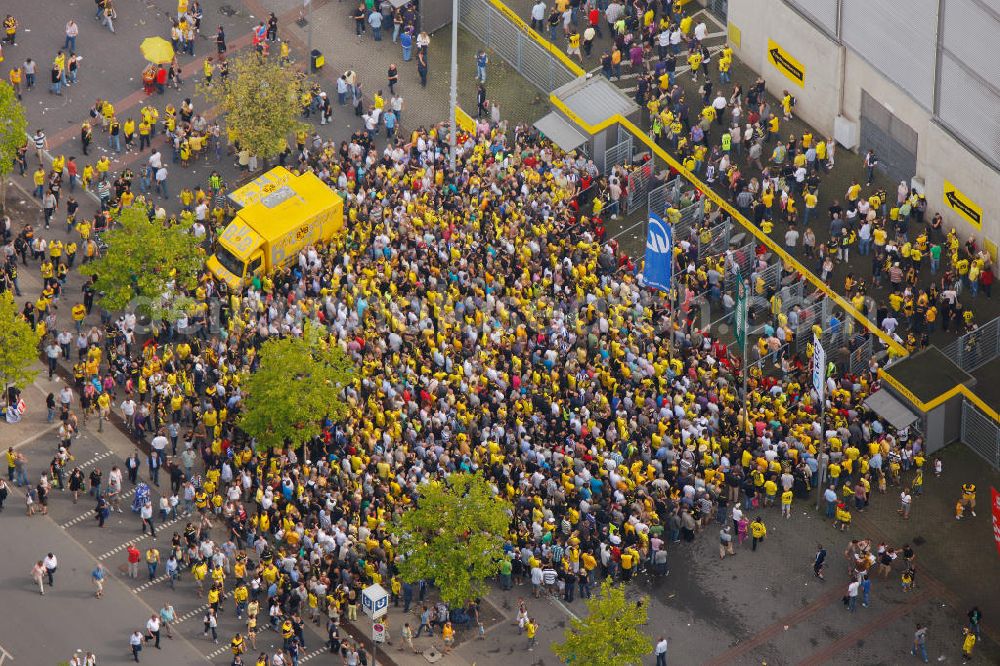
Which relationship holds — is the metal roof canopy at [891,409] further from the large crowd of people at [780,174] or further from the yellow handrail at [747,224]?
the large crowd of people at [780,174]

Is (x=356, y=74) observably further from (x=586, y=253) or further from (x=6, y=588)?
(x=6, y=588)

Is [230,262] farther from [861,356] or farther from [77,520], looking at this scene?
A: [861,356]

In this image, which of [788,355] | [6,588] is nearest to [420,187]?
[788,355]

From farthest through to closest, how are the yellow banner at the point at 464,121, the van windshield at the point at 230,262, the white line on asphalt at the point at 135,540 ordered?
the yellow banner at the point at 464,121, the van windshield at the point at 230,262, the white line on asphalt at the point at 135,540

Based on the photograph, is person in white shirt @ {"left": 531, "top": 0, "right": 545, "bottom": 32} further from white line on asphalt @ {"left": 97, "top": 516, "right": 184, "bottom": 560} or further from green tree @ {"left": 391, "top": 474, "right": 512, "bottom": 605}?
white line on asphalt @ {"left": 97, "top": 516, "right": 184, "bottom": 560}

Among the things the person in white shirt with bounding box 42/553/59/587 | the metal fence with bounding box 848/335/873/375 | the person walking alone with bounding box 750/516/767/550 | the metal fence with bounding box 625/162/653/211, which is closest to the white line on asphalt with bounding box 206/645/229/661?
the person in white shirt with bounding box 42/553/59/587

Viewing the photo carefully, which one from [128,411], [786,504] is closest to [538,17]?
[128,411]

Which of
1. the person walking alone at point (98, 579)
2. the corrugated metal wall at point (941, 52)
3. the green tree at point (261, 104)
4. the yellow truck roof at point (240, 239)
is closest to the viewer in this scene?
the person walking alone at point (98, 579)

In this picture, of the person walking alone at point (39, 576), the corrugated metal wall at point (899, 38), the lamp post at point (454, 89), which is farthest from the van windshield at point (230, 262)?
the corrugated metal wall at point (899, 38)

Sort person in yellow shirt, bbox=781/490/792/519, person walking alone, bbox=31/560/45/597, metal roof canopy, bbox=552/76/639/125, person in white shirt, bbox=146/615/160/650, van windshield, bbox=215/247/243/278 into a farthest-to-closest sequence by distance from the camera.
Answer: metal roof canopy, bbox=552/76/639/125, van windshield, bbox=215/247/243/278, person in yellow shirt, bbox=781/490/792/519, person walking alone, bbox=31/560/45/597, person in white shirt, bbox=146/615/160/650
